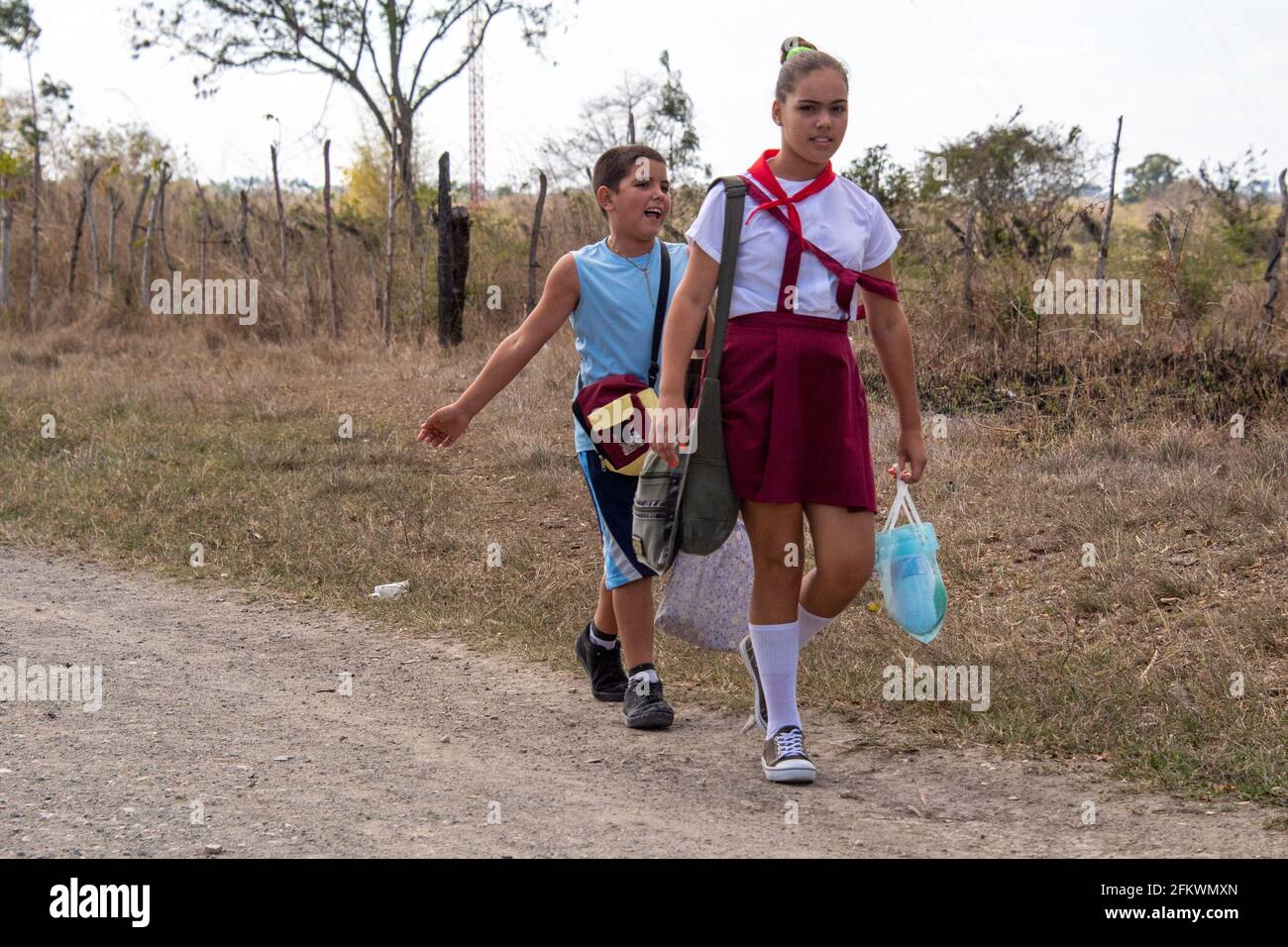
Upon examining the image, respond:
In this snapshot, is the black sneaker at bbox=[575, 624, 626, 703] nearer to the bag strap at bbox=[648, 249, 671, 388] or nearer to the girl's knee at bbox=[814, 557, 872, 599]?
the bag strap at bbox=[648, 249, 671, 388]

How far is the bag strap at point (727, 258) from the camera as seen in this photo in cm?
361

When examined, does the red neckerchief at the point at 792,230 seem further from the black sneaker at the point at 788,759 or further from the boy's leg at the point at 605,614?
the boy's leg at the point at 605,614

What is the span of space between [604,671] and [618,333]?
120 cm

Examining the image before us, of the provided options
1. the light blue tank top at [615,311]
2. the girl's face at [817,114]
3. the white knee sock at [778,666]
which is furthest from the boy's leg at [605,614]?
the girl's face at [817,114]

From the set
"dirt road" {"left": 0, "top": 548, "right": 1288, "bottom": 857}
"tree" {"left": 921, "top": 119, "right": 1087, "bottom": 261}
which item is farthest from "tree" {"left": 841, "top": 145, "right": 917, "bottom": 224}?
"dirt road" {"left": 0, "top": 548, "right": 1288, "bottom": 857}

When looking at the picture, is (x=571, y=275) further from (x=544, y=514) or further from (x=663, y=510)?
(x=544, y=514)

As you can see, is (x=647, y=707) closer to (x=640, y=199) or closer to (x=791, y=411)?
(x=791, y=411)

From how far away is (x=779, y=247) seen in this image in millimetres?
3621

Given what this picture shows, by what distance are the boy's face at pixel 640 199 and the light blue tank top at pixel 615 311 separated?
10cm

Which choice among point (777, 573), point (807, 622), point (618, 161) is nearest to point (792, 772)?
point (807, 622)

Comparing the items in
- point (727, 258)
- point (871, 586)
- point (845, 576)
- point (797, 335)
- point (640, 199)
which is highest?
point (640, 199)

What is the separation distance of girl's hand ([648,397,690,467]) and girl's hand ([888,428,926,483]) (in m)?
0.62

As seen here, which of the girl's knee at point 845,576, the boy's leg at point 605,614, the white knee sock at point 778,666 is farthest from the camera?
the boy's leg at point 605,614
